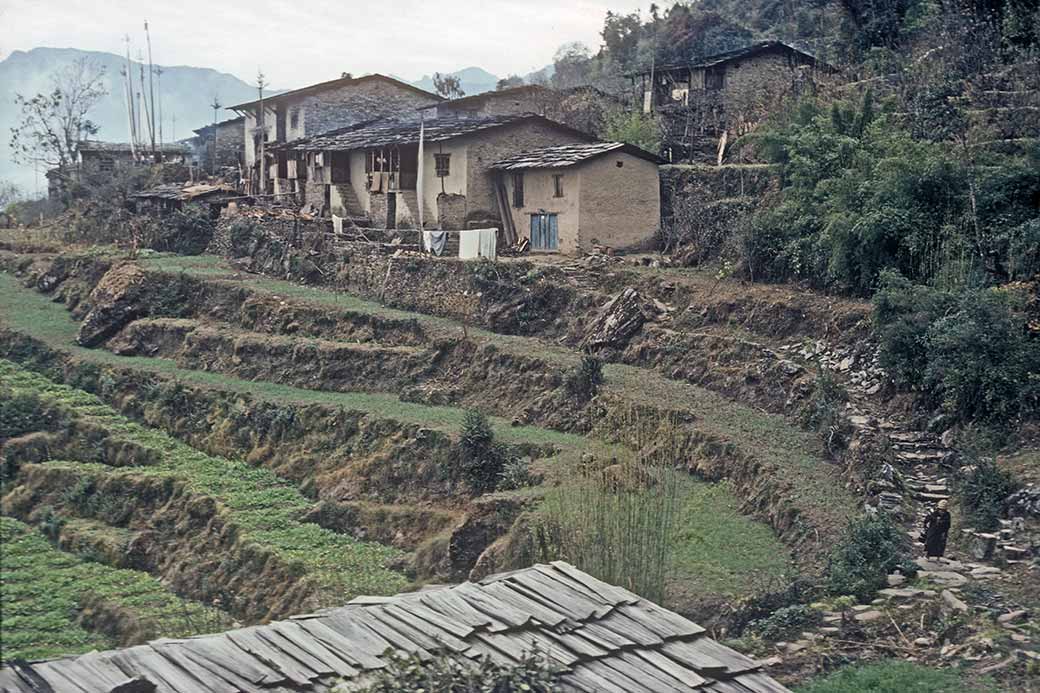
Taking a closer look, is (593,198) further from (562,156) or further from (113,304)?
(113,304)

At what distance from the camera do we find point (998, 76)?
25453 mm

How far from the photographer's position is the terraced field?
711 inches

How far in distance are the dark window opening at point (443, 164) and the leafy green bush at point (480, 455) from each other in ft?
47.3

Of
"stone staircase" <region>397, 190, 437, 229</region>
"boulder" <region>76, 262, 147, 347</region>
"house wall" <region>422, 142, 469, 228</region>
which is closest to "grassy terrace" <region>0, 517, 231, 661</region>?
"boulder" <region>76, 262, 147, 347</region>

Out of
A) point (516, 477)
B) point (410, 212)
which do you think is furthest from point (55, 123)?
point (516, 477)

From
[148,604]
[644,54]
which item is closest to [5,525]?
[148,604]

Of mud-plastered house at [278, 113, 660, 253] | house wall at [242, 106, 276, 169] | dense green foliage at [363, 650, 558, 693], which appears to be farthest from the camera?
house wall at [242, 106, 276, 169]

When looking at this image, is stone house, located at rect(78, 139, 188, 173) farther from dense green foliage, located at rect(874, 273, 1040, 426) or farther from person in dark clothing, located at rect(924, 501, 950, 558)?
person in dark clothing, located at rect(924, 501, 950, 558)

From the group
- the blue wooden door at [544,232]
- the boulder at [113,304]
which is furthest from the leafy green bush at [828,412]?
the boulder at [113,304]

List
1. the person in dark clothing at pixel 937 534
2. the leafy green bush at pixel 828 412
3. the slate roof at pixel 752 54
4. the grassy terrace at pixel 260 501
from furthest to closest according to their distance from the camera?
the slate roof at pixel 752 54 → the grassy terrace at pixel 260 501 → the leafy green bush at pixel 828 412 → the person in dark clothing at pixel 937 534

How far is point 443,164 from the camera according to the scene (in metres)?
34.2

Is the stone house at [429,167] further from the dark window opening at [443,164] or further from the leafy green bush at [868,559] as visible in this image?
the leafy green bush at [868,559]

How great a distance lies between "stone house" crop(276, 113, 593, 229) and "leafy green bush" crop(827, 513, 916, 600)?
20595 mm

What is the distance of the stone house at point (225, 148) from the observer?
180 feet
